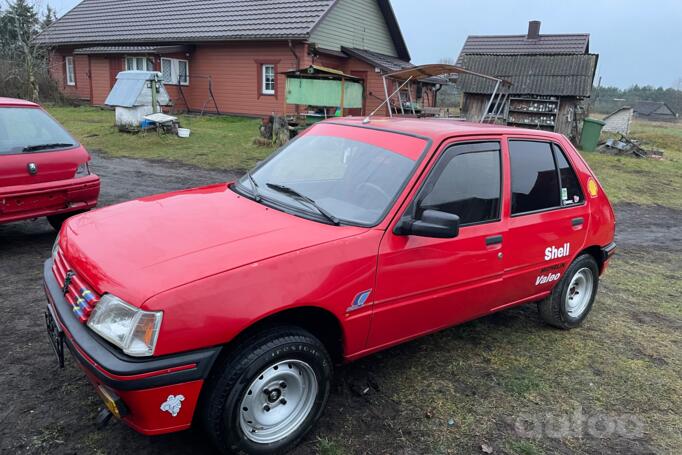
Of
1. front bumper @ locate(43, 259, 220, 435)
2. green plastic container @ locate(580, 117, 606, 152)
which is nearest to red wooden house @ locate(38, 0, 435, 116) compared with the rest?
green plastic container @ locate(580, 117, 606, 152)

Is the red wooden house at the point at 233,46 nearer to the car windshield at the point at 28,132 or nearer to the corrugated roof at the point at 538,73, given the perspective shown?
the corrugated roof at the point at 538,73

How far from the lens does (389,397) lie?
10.5ft

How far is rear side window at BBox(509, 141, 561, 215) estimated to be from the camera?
11.8 feet

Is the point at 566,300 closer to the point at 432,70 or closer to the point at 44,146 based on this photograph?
the point at 44,146

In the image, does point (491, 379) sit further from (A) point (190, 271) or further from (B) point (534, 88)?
→ (B) point (534, 88)

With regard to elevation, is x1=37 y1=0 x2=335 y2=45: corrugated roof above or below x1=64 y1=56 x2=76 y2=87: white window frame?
above

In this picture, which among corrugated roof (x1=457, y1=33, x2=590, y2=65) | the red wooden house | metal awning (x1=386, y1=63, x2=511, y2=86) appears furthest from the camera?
corrugated roof (x1=457, y1=33, x2=590, y2=65)

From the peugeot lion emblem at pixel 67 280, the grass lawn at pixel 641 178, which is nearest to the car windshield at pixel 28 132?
the peugeot lion emblem at pixel 67 280

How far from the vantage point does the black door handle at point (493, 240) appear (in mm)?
3334

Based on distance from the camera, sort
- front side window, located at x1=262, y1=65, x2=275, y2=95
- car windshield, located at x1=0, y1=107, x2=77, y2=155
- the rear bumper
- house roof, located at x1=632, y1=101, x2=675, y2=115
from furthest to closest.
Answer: house roof, located at x1=632, y1=101, x2=675, y2=115 < front side window, located at x1=262, y1=65, x2=275, y2=95 < car windshield, located at x1=0, y1=107, x2=77, y2=155 < the rear bumper

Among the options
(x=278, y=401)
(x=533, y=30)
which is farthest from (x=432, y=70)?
(x=533, y=30)

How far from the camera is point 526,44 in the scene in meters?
25.8

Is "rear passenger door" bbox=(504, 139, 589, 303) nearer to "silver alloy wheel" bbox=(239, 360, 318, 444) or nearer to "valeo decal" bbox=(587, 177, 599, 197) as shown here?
"valeo decal" bbox=(587, 177, 599, 197)

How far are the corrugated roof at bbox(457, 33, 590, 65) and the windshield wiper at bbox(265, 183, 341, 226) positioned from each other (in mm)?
23413
